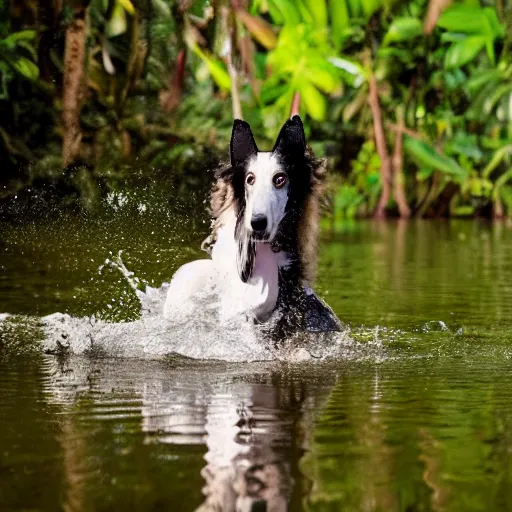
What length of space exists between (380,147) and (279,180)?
1378cm

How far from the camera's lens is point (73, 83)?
49.5 ft

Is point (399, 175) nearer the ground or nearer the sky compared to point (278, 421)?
nearer the sky

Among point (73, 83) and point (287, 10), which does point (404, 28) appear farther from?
point (73, 83)

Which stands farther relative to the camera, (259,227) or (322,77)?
(322,77)

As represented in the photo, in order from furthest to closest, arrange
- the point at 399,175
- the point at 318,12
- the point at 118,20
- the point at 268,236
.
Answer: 1. the point at 399,175
2. the point at 318,12
3. the point at 118,20
4. the point at 268,236

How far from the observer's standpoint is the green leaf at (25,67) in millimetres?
15438

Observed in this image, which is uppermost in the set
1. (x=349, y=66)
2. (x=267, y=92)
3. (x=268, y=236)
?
(x=349, y=66)

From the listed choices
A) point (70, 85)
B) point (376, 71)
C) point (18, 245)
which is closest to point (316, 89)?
point (376, 71)

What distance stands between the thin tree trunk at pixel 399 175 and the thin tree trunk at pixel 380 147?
5.0 inches

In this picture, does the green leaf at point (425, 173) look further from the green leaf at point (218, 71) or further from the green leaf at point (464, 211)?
the green leaf at point (218, 71)

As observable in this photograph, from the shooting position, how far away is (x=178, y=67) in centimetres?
1681

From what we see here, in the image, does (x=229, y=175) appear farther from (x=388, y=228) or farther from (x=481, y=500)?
Answer: (x=388, y=228)

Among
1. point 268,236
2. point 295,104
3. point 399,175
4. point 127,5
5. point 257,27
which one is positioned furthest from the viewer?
point 399,175

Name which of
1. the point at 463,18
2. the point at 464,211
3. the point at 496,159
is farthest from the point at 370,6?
the point at 464,211
